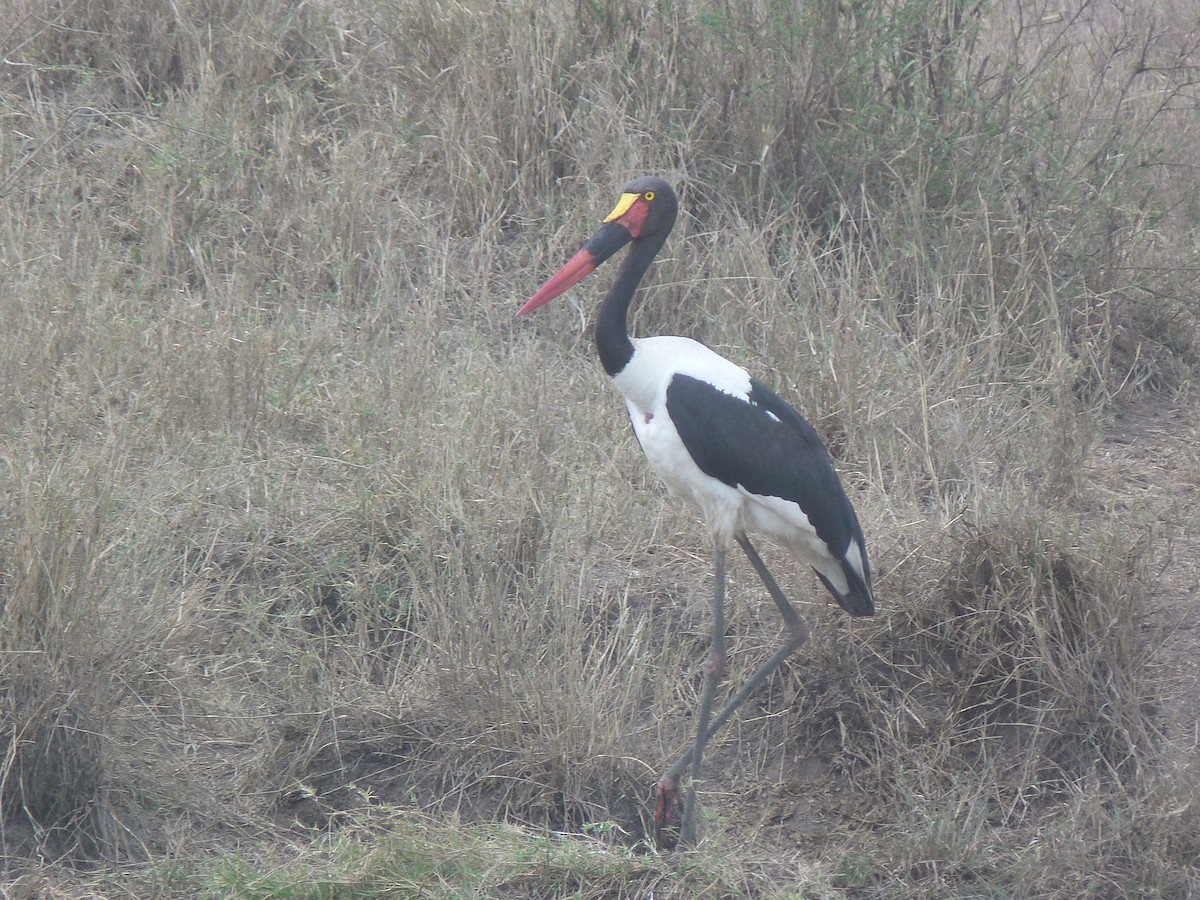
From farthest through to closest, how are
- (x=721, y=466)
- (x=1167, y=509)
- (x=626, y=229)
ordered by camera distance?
1. (x=1167, y=509)
2. (x=626, y=229)
3. (x=721, y=466)

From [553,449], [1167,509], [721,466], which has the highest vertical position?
[721,466]

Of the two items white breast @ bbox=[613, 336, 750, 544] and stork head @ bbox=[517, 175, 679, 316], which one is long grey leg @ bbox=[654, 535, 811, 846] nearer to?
white breast @ bbox=[613, 336, 750, 544]

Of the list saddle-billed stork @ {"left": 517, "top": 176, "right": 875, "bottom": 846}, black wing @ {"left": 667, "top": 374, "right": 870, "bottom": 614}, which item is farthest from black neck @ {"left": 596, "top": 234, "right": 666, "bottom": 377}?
black wing @ {"left": 667, "top": 374, "right": 870, "bottom": 614}

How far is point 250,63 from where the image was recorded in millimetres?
5707

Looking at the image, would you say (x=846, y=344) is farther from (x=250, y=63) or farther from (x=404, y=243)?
(x=250, y=63)

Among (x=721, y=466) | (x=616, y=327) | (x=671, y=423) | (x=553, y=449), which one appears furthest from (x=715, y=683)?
(x=553, y=449)

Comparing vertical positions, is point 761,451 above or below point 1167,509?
above

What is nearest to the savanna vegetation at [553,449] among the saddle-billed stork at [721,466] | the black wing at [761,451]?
the saddle-billed stork at [721,466]

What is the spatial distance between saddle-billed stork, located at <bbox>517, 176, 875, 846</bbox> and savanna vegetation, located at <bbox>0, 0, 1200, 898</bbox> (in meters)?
0.19

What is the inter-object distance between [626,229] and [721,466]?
67cm

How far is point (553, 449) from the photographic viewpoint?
4211 mm

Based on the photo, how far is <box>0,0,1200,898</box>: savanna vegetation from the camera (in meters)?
3.05

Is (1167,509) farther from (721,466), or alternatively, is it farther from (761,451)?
(721,466)

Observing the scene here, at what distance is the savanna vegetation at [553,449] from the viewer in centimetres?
305
